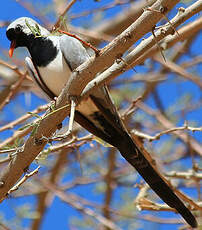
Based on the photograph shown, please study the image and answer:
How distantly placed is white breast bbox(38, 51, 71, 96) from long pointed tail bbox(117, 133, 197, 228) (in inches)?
20.6

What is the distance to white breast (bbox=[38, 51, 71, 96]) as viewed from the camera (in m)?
2.79

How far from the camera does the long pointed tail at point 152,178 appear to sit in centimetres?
262

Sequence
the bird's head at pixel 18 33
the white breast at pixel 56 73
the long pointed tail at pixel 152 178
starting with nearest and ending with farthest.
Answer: the long pointed tail at pixel 152 178 < the white breast at pixel 56 73 < the bird's head at pixel 18 33

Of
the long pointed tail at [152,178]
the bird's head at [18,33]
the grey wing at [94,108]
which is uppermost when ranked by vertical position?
the bird's head at [18,33]

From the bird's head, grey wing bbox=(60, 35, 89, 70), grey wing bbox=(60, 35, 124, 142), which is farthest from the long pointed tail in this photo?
the bird's head

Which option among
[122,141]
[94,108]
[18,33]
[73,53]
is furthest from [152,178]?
[18,33]

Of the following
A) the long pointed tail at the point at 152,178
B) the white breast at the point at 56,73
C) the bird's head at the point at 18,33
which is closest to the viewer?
the long pointed tail at the point at 152,178

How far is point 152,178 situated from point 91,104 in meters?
0.59

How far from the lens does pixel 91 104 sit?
2.87m

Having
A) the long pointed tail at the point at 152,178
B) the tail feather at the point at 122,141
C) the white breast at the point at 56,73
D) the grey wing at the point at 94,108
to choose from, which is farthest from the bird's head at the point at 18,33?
the long pointed tail at the point at 152,178

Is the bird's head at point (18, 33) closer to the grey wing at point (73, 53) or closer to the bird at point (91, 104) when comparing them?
the bird at point (91, 104)

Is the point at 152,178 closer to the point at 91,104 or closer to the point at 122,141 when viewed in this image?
the point at 122,141

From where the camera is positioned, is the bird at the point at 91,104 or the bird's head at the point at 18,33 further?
the bird's head at the point at 18,33

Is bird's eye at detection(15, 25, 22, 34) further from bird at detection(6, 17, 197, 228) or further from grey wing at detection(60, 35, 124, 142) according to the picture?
grey wing at detection(60, 35, 124, 142)
